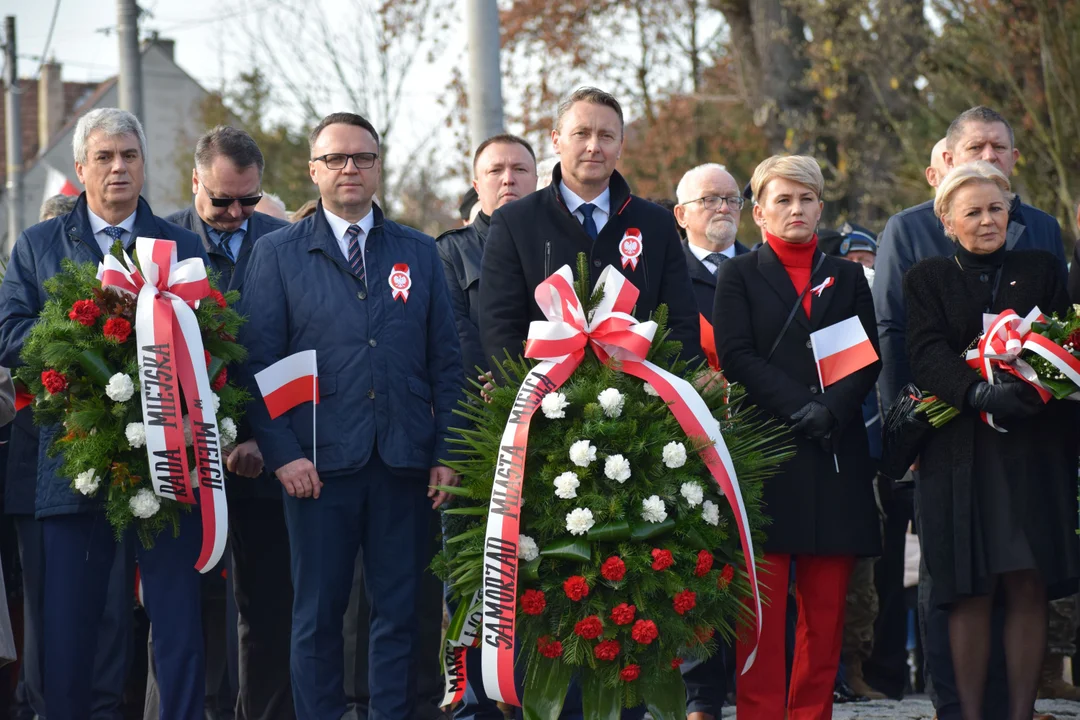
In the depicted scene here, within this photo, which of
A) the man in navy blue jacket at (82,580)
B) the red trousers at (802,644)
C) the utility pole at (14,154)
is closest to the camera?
the man in navy blue jacket at (82,580)

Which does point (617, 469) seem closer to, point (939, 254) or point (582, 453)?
point (582, 453)

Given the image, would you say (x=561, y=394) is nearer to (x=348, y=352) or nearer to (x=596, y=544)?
(x=596, y=544)

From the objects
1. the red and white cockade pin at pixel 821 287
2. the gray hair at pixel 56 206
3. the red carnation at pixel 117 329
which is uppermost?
the gray hair at pixel 56 206

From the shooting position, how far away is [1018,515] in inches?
218

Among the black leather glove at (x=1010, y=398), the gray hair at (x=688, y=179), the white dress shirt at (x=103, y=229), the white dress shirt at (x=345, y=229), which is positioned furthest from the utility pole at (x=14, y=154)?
the black leather glove at (x=1010, y=398)

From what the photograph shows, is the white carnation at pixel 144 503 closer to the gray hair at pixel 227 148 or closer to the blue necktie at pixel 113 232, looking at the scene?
the blue necktie at pixel 113 232

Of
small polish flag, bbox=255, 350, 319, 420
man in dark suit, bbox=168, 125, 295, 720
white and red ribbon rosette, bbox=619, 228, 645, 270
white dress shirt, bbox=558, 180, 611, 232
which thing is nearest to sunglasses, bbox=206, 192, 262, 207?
man in dark suit, bbox=168, 125, 295, 720

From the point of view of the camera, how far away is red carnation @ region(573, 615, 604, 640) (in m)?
4.64

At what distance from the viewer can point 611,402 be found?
4.78 metres

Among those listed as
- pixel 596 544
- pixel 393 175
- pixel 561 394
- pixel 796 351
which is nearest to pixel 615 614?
pixel 596 544

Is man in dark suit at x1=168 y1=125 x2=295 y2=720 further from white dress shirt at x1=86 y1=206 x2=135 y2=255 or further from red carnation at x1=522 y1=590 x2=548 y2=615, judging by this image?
red carnation at x1=522 y1=590 x2=548 y2=615

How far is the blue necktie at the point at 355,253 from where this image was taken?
18.0 ft

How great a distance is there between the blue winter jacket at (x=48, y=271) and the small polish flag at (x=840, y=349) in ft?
8.45

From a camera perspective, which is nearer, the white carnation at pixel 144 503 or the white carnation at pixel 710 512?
the white carnation at pixel 710 512
